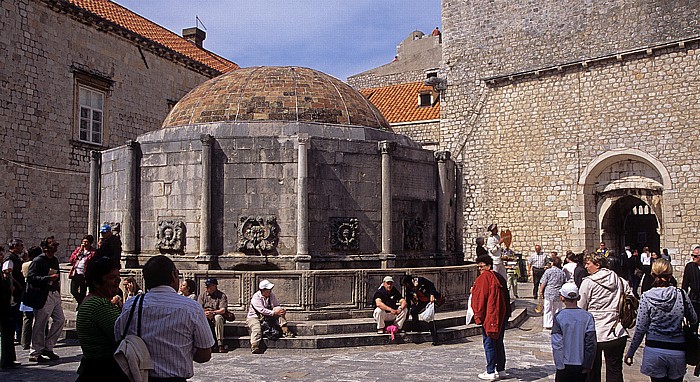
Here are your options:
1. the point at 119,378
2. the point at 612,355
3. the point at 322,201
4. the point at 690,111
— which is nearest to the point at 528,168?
the point at 690,111

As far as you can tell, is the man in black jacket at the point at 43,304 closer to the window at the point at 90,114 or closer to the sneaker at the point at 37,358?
the sneaker at the point at 37,358

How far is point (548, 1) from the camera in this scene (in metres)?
25.6

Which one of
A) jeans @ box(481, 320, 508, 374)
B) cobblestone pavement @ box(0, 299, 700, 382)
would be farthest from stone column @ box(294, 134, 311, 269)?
jeans @ box(481, 320, 508, 374)

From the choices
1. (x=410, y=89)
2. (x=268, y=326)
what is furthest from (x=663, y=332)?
(x=410, y=89)

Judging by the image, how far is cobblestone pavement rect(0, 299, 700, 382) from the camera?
7719 millimetres

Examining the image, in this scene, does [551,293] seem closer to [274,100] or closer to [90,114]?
[274,100]

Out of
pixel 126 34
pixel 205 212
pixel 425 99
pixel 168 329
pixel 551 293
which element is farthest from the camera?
pixel 425 99

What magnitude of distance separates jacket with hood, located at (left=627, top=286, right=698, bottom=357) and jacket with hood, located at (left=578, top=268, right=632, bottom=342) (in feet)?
1.77

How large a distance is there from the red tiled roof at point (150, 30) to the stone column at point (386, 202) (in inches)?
611

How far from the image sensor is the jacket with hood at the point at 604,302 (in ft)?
19.7

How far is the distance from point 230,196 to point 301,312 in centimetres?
267

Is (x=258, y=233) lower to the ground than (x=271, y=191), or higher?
lower

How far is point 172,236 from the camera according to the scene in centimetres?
1183

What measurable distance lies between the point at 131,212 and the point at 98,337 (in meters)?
8.73
